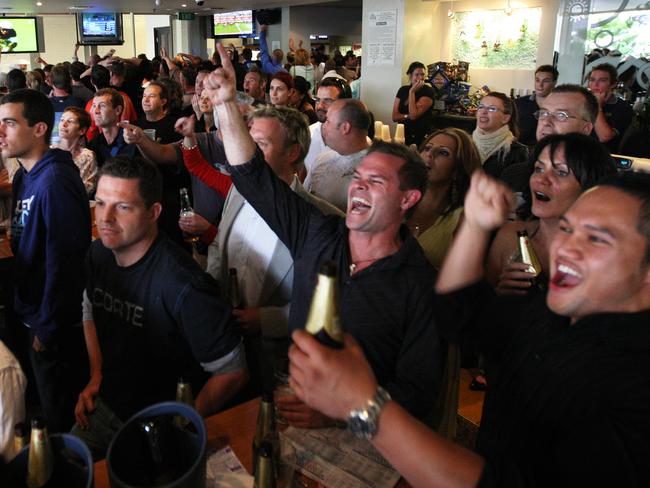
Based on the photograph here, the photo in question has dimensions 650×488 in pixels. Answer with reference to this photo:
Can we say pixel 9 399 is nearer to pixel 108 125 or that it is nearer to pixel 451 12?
pixel 108 125

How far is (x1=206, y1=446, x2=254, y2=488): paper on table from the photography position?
4.41 feet

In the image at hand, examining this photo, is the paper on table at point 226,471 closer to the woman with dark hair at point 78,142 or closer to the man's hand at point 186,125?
the man's hand at point 186,125

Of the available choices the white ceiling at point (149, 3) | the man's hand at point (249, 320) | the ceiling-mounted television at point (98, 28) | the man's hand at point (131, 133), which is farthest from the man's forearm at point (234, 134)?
the ceiling-mounted television at point (98, 28)

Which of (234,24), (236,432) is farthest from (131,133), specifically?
(234,24)

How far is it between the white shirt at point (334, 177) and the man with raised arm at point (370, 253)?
110cm

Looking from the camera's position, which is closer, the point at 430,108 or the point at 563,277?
the point at 563,277

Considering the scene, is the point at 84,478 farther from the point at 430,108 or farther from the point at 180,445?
the point at 430,108

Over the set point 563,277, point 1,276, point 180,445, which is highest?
point 563,277

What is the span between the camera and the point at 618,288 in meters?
1.11

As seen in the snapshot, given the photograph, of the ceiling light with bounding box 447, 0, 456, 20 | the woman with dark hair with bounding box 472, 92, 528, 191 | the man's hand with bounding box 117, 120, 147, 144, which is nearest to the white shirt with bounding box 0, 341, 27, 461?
the man's hand with bounding box 117, 120, 147, 144

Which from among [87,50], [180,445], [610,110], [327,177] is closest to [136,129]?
[327,177]

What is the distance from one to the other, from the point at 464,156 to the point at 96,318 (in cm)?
176

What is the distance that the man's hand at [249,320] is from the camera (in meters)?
2.19

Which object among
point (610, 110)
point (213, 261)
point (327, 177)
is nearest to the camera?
point (213, 261)
